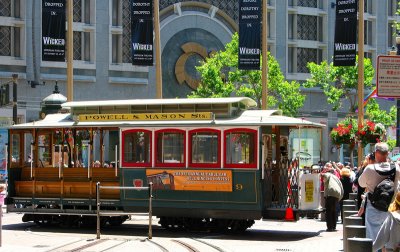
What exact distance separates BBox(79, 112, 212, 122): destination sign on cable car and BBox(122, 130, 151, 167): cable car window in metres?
0.37

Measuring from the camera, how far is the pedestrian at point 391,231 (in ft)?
37.0

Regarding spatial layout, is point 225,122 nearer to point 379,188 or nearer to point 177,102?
point 177,102

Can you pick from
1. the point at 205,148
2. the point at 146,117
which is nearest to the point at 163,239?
the point at 205,148

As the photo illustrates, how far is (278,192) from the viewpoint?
21.7 metres

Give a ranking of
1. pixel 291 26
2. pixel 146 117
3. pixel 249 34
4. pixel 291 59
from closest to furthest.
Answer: pixel 146 117 → pixel 249 34 → pixel 291 59 → pixel 291 26

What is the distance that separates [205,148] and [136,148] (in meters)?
1.90

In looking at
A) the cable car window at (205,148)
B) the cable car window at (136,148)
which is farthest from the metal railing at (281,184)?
the cable car window at (136,148)

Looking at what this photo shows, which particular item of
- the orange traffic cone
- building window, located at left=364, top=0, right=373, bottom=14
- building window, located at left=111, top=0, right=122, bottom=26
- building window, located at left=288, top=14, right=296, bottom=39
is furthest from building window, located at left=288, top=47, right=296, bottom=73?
the orange traffic cone

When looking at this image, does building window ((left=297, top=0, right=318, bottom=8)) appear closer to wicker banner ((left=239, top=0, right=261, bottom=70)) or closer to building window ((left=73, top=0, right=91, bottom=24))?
building window ((left=73, top=0, right=91, bottom=24))

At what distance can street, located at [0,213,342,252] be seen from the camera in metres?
18.0

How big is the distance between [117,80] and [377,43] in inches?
888

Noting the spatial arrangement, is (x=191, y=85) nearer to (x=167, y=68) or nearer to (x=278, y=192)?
(x=167, y=68)

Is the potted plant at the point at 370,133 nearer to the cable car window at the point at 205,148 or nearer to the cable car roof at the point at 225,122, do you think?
the cable car roof at the point at 225,122

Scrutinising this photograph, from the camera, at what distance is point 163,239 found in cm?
1969
